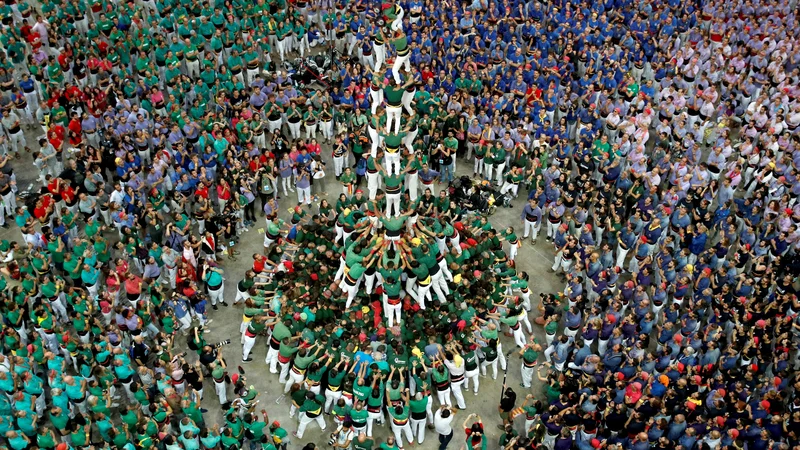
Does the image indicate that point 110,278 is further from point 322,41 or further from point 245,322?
point 322,41

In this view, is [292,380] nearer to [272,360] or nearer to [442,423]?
[272,360]

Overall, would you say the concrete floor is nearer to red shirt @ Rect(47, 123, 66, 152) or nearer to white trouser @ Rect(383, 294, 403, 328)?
red shirt @ Rect(47, 123, 66, 152)

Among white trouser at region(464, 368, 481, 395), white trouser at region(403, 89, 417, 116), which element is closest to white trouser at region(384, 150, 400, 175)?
white trouser at region(403, 89, 417, 116)

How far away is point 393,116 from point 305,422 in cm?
849

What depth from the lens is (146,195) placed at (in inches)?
1117

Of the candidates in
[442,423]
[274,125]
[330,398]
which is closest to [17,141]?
[274,125]

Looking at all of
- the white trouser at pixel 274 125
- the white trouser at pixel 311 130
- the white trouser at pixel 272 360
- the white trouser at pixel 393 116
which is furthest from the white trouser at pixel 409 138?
the white trouser at pixel 274 125

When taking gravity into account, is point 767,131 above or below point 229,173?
above

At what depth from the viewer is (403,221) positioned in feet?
74.8

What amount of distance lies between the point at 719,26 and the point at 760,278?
14.3 meters

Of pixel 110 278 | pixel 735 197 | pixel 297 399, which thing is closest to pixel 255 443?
pixel 297 399

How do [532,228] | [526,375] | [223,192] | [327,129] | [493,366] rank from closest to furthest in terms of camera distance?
[526,375] → [493,366] → [223,192] → [532,228] → [327,129]

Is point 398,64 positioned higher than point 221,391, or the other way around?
point 398,64

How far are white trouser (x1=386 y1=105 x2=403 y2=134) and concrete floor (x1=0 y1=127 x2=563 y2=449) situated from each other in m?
7.62
